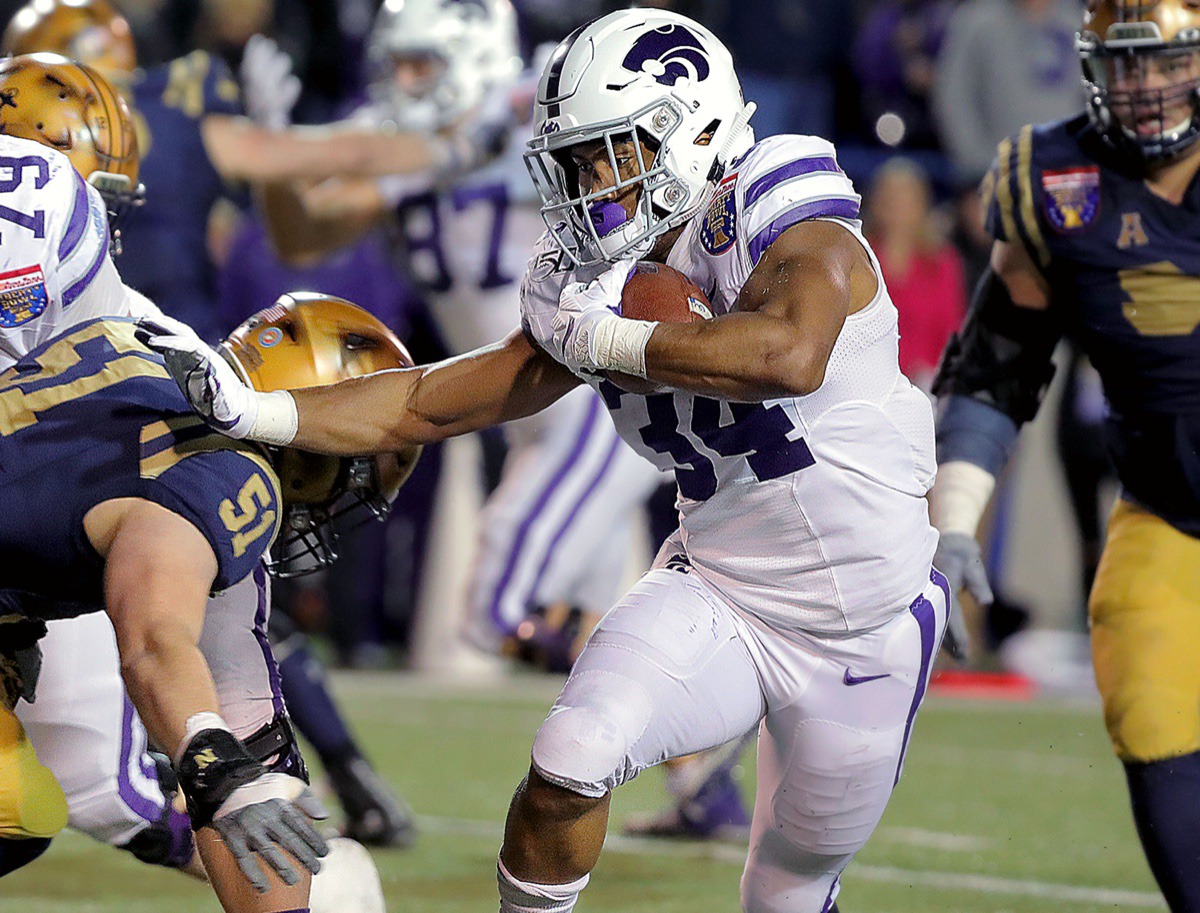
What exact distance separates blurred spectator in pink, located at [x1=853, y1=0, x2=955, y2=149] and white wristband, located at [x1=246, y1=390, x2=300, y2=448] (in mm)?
6656

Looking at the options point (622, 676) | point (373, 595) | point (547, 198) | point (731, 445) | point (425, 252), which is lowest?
point (373, 595)

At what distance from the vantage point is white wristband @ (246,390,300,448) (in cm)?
277

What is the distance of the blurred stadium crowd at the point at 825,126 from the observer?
7.66 meters

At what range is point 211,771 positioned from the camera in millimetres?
2293

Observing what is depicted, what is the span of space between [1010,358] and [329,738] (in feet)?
6.21

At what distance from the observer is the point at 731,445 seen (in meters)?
2.80

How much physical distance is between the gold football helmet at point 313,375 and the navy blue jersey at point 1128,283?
4.10ft

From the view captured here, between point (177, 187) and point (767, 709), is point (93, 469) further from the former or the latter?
point (177, 187)

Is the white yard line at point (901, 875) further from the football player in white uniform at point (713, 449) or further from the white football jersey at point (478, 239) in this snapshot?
the white football jersey at point (478, 239)

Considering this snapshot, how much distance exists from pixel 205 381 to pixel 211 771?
62cm

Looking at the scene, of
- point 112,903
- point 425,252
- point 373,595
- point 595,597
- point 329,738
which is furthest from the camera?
point 373,595

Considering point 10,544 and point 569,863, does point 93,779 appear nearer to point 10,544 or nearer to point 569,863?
point 10,544

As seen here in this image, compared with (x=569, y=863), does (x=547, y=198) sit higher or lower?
higher

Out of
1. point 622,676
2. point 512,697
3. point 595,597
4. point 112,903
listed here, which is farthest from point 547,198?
point 512,697
